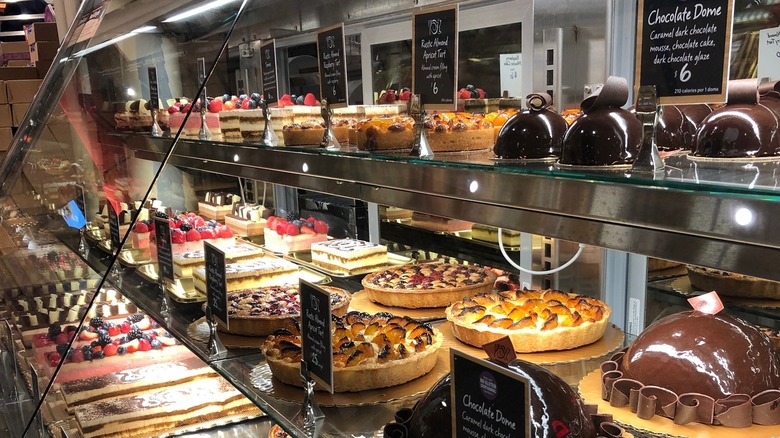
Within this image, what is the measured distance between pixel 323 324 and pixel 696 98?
951mm

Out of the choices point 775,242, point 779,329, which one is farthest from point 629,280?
Answer: point 775,242

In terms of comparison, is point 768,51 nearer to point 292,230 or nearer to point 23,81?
point 292,230

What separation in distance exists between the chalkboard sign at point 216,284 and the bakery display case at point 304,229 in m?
0.05

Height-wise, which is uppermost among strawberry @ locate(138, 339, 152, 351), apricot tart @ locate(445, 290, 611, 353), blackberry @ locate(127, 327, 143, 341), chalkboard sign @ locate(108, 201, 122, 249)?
chalkboard sign @ locate(108, 201, 122, 249)

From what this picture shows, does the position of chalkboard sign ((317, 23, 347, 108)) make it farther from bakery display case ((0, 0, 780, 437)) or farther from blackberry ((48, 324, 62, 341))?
blackberry ((48, 324, 62, 341))

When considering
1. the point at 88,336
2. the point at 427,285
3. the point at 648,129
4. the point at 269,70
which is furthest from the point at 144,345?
the point at 648,129

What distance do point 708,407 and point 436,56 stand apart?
2.88ft

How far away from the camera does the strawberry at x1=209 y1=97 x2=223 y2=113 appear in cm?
295

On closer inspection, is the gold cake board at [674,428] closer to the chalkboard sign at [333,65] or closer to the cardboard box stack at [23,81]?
the chalkboard sign at [333,65]

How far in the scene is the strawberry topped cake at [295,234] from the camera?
152 inches

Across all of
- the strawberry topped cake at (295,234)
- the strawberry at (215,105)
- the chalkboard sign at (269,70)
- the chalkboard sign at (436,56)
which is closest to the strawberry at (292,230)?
the strawberry topped cake at (295,234)

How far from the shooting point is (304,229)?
12.8ft

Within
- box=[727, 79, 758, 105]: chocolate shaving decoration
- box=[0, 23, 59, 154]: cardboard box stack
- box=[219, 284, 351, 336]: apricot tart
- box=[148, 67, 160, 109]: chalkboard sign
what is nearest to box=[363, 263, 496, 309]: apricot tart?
box=[219, 284, 351, 336]: apricot tart

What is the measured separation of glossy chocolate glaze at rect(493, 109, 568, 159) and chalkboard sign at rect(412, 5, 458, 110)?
181 mm
